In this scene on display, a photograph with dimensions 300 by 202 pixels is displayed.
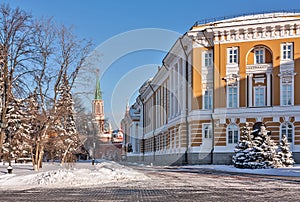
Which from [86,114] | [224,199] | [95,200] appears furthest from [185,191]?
[86,114]

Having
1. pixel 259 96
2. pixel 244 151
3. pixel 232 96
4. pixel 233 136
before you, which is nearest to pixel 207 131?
pixel 233 136

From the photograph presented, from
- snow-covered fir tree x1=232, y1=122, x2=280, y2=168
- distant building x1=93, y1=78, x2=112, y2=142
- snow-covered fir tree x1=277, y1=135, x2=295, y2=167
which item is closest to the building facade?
snow-covered fir tree x1=277, y1=135, x2=295, y2=167

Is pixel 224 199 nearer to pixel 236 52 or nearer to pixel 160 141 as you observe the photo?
pixel 236 52

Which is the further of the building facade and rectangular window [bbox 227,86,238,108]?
rectangular window [bbox 227,86,238,108]

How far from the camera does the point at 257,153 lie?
1350 inches

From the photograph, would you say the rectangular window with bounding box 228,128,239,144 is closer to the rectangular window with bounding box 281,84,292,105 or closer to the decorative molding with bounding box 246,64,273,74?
the rectangular window with bounding box 281,84,292,105

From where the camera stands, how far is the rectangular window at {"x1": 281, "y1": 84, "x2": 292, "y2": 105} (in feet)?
136

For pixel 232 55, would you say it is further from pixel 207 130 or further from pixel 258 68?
pixel 207 130

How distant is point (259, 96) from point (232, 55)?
4.84 metres

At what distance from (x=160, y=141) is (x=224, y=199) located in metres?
50.4

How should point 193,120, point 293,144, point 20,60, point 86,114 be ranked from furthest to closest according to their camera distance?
point 86,114, point 193,120, point 293,144, point 20,60

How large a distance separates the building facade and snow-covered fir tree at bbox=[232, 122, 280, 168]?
6.55m

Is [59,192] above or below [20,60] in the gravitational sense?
below

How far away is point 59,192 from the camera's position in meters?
15.3
